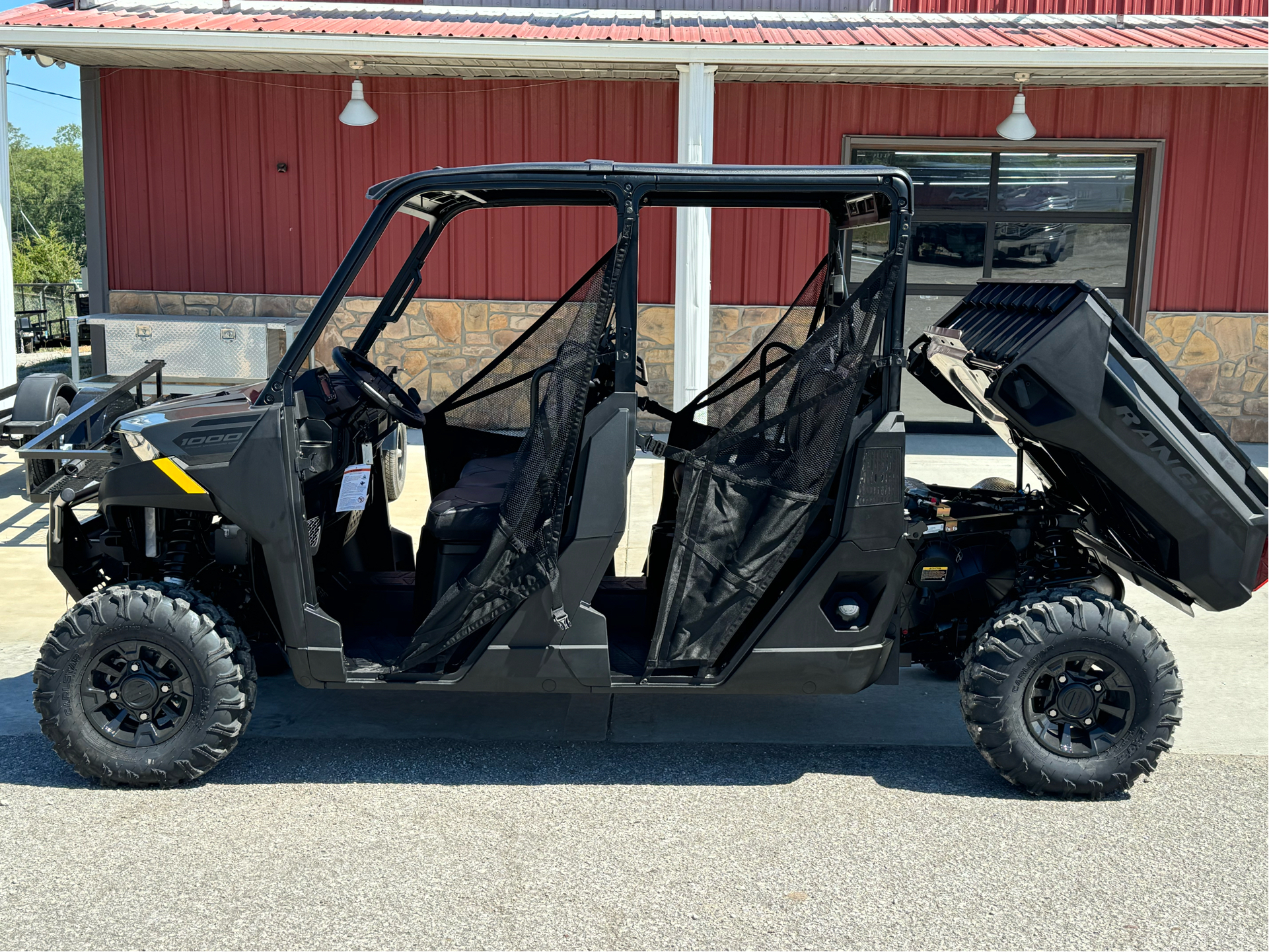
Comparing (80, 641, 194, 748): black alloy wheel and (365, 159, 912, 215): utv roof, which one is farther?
(80, 641, 194, 748): black alloy wheel

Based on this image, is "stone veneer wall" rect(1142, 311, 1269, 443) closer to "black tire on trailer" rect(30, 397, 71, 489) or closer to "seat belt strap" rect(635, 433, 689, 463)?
"seat belt strap" rect(635, 433, 689, 463)

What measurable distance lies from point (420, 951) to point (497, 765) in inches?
47.0

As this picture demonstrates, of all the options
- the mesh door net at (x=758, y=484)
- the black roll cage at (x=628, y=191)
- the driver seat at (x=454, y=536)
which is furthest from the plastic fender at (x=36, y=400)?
the mesh door net at (x=758, y=484)

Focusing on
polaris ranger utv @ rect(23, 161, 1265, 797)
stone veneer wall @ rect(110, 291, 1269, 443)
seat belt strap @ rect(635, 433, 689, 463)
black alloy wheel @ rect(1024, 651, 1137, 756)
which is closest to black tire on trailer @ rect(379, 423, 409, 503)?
polaris ranger utv @ rect(23, 161, 1265, 797)

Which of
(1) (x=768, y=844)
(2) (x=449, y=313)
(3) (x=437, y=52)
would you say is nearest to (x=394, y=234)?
(2) (x=449, y=313)

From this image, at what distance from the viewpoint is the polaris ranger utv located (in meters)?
3.80

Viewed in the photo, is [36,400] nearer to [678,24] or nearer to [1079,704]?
[1079,704]

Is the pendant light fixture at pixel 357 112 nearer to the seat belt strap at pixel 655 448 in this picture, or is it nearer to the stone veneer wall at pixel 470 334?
the stone veneer wall at pixel 470 334

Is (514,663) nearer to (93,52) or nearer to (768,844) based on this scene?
(768,844)

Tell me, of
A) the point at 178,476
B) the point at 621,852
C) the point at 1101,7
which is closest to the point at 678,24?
the point at 1101,7

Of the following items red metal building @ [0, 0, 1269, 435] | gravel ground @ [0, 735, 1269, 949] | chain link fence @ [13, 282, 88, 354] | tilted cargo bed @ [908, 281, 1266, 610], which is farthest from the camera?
chain link fence @ [13, 282, 88, 354]

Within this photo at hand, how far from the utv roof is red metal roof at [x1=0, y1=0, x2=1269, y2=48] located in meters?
5.49

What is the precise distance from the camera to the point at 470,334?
36.8ft

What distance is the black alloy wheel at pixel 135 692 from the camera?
393 centimetres
